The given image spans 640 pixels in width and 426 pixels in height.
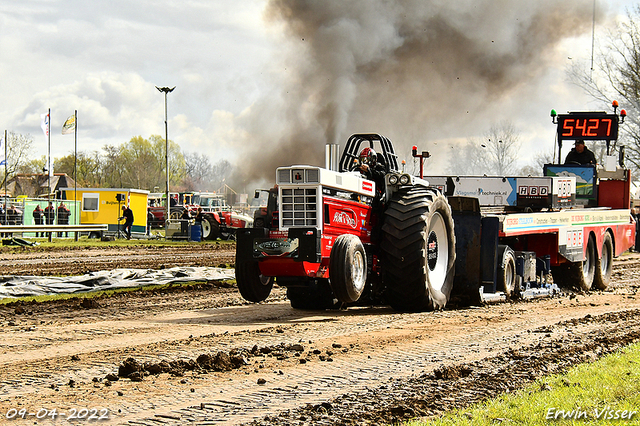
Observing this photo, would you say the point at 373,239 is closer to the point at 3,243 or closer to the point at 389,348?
the point at 389,348

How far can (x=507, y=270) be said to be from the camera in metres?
11.9

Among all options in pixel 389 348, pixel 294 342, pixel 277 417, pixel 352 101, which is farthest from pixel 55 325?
pixel 352 101

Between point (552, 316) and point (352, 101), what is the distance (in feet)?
52.3

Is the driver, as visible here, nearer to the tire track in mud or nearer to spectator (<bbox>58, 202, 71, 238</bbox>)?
the tire track in mud

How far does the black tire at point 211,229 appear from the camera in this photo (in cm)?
3234

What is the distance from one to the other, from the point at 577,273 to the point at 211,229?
20.6 m

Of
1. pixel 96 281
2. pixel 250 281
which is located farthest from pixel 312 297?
pixel 96 281

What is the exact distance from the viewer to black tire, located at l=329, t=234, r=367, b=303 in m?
9.01

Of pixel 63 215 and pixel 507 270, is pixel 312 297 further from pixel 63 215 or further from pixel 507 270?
pixel 63 215

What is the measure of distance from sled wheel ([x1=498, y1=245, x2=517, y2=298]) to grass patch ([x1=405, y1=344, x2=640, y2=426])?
205 inches

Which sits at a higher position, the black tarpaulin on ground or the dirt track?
the black tarpaulin on ground

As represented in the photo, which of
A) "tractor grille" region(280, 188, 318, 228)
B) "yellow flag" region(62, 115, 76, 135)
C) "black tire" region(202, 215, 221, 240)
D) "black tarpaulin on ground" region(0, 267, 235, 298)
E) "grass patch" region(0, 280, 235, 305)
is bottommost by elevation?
"grass patch" region(0, 280, 235, 305)

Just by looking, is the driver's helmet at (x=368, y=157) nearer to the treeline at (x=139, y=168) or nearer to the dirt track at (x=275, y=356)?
the dirt track at (x=275, y=356)

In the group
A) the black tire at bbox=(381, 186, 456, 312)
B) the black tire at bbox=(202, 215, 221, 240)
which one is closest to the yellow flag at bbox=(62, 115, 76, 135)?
the black tire at bbox=(202, 215, 221, 240)
